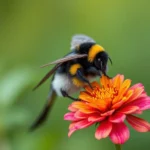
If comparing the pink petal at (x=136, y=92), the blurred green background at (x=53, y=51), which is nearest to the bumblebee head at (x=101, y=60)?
the pink petal at (x=136, y=92)

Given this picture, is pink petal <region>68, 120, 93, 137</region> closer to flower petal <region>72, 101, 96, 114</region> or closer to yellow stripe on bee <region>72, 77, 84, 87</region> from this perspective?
flower petal <region>72, 101, 96, 114</region>

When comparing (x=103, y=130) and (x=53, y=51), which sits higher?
(x=103, y=130)

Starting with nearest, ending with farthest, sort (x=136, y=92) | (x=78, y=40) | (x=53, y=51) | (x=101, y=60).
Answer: (x=136, y=92), (x=101, y=60), (x=78, y=40), (x=53, y=51)

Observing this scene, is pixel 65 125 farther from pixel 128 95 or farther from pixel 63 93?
pixel 128 95

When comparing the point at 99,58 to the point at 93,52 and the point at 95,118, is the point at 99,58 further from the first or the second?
the point at 95,118

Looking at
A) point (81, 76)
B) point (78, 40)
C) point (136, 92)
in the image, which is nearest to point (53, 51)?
point (78, 40)

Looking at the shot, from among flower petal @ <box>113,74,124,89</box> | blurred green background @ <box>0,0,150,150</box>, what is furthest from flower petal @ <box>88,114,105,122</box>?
blurred green background @ <box>0,0,150,150</box>

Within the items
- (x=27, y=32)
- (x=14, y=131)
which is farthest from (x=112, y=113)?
(x=27, y=32)
